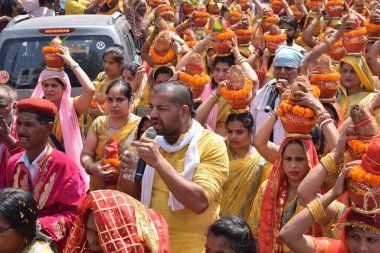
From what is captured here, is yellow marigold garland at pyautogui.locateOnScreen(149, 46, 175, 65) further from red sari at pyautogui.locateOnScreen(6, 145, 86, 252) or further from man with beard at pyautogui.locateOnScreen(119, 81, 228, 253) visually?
man with beard at pyautogui.locateOnScreen(119, 81, 228, 253)

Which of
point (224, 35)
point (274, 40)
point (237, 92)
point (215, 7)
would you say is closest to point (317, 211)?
point (237, 92)

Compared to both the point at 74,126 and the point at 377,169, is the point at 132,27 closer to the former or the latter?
the point at 74,126

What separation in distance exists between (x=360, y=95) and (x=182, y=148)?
355 centimetres

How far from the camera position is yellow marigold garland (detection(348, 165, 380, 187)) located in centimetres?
411

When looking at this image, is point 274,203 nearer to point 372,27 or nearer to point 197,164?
point 197,164

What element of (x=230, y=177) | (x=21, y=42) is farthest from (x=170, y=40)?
(x=230, y=177)

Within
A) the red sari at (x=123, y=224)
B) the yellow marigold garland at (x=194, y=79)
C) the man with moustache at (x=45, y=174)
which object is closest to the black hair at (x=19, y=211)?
the red sari at (x=123, y=224)

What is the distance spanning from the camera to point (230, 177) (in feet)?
20.1

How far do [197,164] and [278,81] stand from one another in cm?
240

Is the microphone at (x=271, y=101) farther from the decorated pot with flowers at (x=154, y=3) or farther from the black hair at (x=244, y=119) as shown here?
the decorated pot with flowers at (x=154, y=3)

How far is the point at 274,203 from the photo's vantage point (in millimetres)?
5246

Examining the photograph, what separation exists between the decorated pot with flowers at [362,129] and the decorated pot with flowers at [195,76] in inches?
116

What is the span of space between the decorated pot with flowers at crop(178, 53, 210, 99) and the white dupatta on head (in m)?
2.54

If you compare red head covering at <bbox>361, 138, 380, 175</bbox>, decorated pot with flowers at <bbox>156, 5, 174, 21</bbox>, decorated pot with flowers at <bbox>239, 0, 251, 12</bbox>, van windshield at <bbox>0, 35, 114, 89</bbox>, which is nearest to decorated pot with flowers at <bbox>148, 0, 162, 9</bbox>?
decorated pot with flowers at <bbox>156, 5, 174, 21</bbox>
